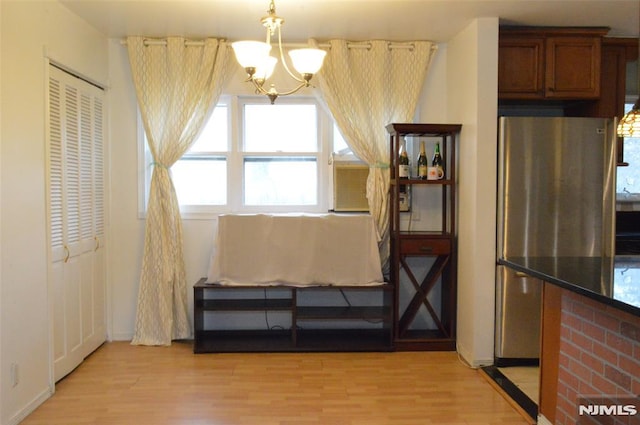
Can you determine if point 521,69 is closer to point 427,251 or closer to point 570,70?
point 570,70

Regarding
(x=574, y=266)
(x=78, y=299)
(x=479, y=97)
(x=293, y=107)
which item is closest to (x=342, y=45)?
(x=293, y=107)

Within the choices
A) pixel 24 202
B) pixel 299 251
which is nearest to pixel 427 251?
pixel 299 251

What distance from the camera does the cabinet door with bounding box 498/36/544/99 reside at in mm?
3693

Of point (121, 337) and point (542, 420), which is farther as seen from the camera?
point (121, 337)

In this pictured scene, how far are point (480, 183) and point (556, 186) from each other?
51 cm

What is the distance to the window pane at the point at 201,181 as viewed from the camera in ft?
14.4

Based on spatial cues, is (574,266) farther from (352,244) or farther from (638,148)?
(638,148)

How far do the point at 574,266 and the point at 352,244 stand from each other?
189 centimetres

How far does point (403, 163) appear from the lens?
4156 millimetres

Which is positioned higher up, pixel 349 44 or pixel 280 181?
pixel 349 44

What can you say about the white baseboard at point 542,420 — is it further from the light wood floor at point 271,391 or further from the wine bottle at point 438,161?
the wine bottle at point 438,161

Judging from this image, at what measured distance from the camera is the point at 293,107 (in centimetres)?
443

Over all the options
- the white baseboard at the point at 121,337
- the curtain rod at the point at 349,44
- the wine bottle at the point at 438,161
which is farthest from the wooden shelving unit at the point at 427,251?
the white baseboard at the point at 121,337

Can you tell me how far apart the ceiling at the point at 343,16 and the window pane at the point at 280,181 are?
1060mm
